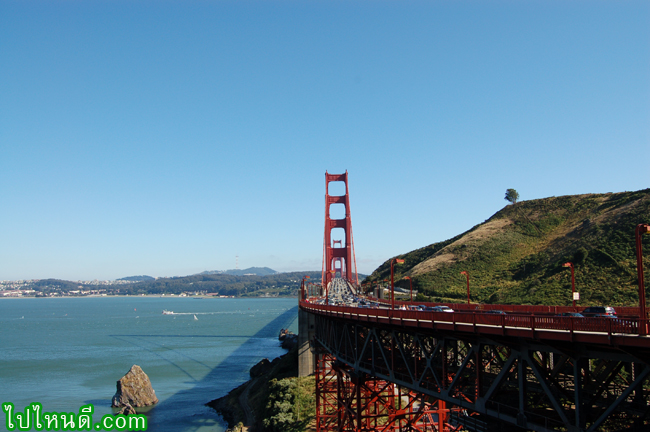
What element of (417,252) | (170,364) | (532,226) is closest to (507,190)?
(417,252)

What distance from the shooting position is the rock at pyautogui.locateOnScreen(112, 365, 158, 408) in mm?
49969

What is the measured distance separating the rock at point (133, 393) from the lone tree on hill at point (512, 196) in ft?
339

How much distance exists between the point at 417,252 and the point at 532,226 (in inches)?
1550

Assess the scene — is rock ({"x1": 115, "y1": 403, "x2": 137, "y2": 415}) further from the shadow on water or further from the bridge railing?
the bridge railing

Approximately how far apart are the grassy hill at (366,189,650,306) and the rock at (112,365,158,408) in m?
37.2

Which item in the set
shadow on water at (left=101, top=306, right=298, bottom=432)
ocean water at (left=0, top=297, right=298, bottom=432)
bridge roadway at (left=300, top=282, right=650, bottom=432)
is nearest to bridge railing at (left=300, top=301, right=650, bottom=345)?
bridge roadway at (left=300, top=282, right=650, bottom=432)

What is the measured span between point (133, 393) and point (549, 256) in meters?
58.5

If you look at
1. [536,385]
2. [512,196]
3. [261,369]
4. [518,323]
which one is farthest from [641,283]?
[512,196]

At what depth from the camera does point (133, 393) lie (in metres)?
50.3

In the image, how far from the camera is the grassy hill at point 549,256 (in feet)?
178

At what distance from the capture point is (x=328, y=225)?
370 feet

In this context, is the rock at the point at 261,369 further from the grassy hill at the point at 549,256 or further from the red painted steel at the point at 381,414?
the grassy hill at the point at 549,256

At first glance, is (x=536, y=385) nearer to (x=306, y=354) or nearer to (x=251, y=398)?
(x=306, y=354)

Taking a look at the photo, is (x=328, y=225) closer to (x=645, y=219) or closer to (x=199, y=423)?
(x=645, y=219)
